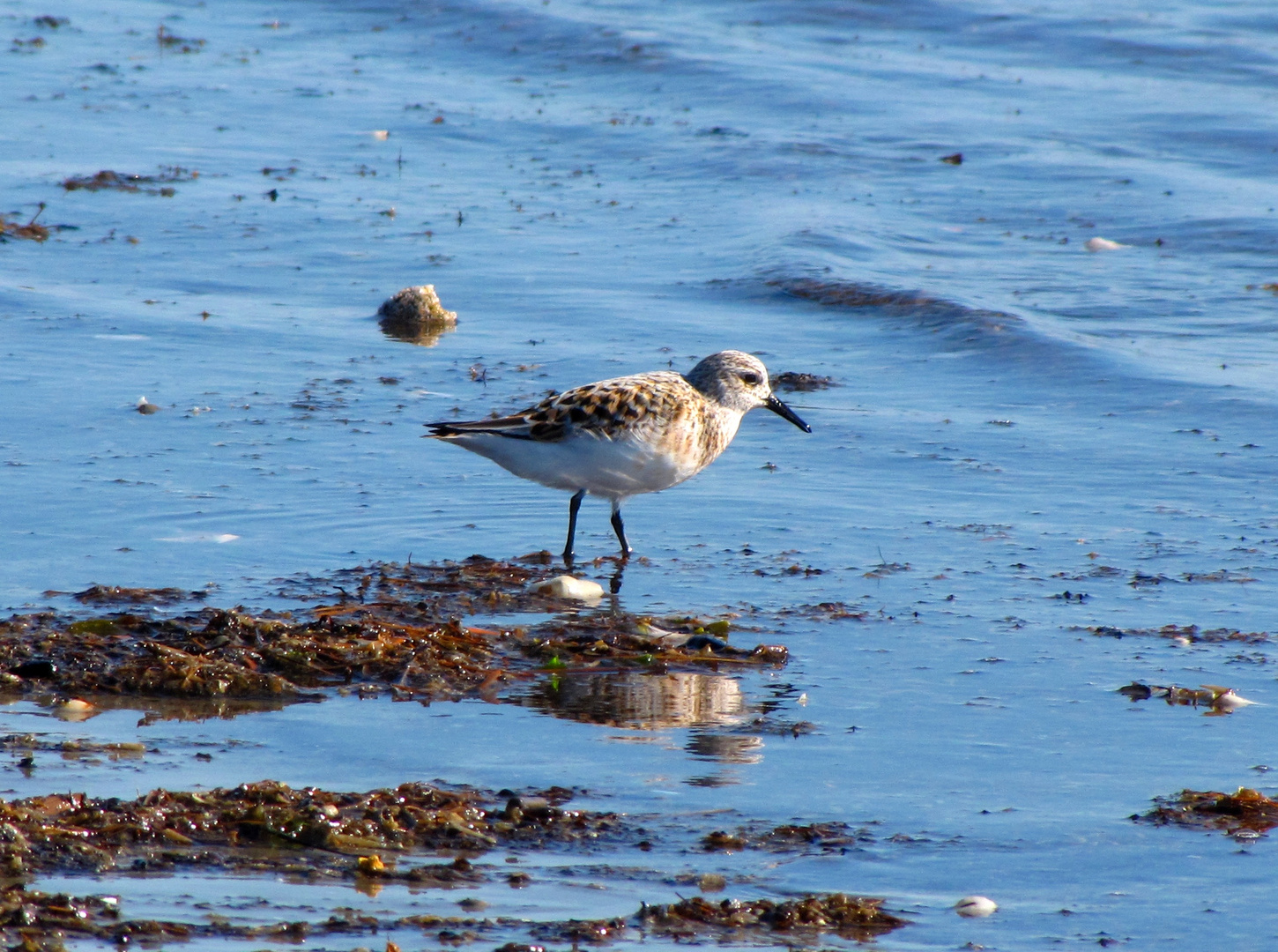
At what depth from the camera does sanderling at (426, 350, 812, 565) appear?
714 cm

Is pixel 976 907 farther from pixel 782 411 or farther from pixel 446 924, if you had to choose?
pixel 782 411

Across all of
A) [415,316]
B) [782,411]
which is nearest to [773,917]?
[782,411]

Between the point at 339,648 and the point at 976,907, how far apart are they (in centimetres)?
237

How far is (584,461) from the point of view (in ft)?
23.4

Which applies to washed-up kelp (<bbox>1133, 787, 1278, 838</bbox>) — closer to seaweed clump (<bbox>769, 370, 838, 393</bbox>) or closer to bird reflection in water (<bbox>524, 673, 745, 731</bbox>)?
bird reflection in water (<bbox>524, 673, 745, 731</bbox>)

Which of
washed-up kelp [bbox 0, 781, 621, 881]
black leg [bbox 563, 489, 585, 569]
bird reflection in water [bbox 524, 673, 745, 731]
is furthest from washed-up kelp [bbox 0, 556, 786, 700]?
washed-up kelp [bbox 0, 781, 621, 881]

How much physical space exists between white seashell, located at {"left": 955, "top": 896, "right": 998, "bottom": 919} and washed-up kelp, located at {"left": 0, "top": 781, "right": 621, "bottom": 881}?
2.86 feet

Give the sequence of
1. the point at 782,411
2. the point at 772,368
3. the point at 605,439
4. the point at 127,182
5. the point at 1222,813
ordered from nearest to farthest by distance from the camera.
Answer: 1. the point at 1222,813
2. the point at 605,439
3. the point at 782,411
4. the point at 772,368
5. the point at 127,182

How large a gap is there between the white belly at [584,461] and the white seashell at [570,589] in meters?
0.57

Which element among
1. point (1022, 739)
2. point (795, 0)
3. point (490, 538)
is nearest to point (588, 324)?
point (490, 538)

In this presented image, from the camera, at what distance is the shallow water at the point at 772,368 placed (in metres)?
4.88

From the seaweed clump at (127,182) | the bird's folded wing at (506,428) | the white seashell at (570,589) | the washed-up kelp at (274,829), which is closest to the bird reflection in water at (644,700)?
the washed-up kelp at (274,829)

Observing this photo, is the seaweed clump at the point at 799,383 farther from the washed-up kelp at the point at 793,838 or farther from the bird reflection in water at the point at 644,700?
the washed-up kelp at the point at 793,838

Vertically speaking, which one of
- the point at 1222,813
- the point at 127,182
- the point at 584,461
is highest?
the point at 127,182
